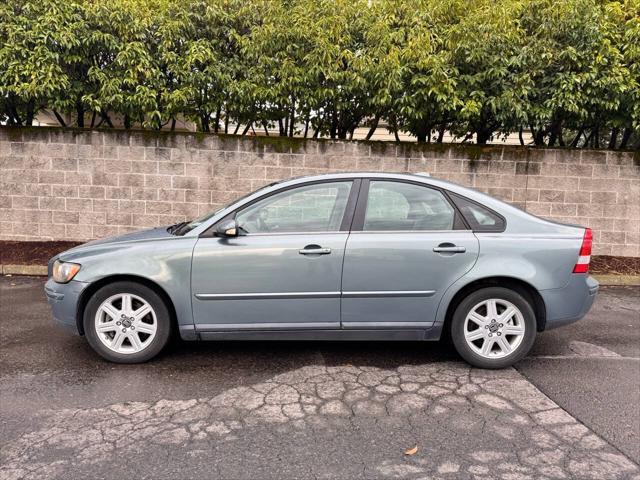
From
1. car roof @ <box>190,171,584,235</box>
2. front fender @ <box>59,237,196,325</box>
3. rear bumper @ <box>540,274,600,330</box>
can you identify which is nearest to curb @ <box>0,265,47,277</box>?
front fender @ <box>59,237,196,325</box>

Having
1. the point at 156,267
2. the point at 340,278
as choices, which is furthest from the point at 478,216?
the point at 156,267

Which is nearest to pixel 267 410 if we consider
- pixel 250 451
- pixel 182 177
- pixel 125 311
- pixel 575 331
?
pixel 250 451

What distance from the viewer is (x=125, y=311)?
414 centimetres

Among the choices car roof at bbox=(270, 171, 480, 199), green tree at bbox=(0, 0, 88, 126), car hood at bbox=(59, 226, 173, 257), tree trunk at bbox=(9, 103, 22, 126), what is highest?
green tree at bbox=(0, 0, 88, 126)

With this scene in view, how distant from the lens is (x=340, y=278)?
407cm

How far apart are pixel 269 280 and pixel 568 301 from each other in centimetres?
234

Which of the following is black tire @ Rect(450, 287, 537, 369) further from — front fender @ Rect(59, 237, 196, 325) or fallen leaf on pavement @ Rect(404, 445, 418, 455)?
front fender @ Rect(59, 237, 196, 325)

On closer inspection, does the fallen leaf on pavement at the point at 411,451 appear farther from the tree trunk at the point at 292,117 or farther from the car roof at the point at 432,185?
the tree trunk at the point at 292,117

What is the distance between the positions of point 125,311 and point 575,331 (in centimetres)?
424

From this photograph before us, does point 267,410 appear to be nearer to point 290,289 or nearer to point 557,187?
point 290,289

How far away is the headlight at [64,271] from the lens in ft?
13.5

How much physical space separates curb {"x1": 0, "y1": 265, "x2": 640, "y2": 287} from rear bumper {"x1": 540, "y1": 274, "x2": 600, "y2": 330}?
398cm

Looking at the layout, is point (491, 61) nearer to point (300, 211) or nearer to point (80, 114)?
point (300, 211)

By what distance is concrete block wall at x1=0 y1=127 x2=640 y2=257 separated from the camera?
8.84m
